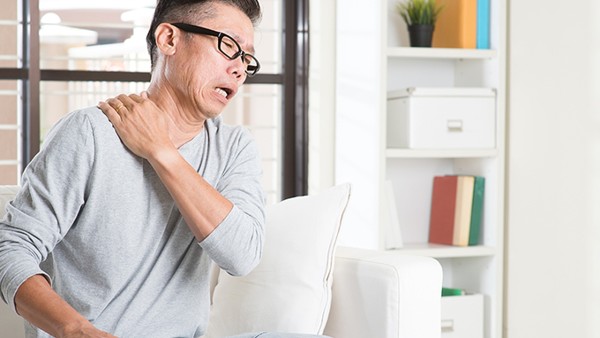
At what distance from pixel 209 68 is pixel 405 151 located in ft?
4.80

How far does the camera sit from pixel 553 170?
114 inches

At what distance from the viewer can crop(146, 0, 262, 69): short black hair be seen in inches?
66.7

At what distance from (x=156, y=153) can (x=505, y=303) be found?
191cm

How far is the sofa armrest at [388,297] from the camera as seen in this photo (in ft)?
6.13

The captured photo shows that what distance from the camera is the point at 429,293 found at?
1.91 meters

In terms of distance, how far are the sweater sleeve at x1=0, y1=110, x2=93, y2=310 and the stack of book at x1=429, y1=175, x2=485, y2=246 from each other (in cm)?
182

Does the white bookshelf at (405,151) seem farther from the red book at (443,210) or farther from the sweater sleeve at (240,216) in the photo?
the sweater sleeve at (240,216)

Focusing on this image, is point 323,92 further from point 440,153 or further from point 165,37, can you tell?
point 165,37

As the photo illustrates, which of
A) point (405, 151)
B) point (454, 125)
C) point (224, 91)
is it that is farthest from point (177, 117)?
point (454, 125)

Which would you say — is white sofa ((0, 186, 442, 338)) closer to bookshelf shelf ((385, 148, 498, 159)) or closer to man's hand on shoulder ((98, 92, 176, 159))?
man's hand on shoulder ((98, 92, 176, 159))

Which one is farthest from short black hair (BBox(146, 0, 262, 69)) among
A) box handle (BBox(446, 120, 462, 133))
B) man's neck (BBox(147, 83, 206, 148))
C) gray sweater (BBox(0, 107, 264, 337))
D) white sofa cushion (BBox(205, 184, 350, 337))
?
box handle (BBox(446, 120, 462, 133))

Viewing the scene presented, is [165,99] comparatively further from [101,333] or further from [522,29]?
[522,29]

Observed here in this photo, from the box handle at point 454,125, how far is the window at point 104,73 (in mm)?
547

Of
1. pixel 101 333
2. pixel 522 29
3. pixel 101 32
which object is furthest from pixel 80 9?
pixel 101 333
